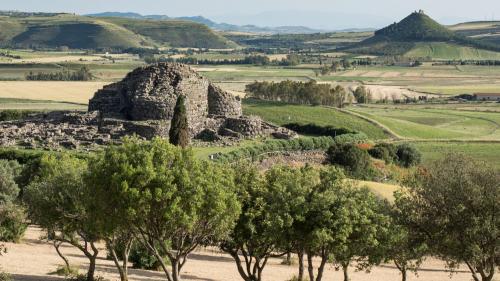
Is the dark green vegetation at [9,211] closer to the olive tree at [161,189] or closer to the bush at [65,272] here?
the bush at [65,272]

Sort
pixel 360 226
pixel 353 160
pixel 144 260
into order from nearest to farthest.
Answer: pixel 360 226 → pixel 144 260 → pixel 353 160

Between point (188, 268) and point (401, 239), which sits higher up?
point (401, 239)

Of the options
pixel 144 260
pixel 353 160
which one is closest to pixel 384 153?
pixel 353 160

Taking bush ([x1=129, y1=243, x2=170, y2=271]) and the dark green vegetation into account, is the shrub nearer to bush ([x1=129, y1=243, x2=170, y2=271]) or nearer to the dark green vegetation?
the dark green vegetation

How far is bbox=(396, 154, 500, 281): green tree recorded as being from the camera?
109 ft

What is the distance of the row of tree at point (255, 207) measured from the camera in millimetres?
30703

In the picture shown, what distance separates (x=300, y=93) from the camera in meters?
136

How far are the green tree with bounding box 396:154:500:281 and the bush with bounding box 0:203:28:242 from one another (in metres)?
23.8

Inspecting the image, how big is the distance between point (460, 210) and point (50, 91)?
5059 inches

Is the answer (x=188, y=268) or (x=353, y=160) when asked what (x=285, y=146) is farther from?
(x=188, y=268)

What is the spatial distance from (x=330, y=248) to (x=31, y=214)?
49.5ft

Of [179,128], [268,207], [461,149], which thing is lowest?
[461,149]

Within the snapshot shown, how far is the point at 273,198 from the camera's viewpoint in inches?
1391

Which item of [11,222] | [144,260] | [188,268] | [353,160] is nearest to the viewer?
[144,260]
